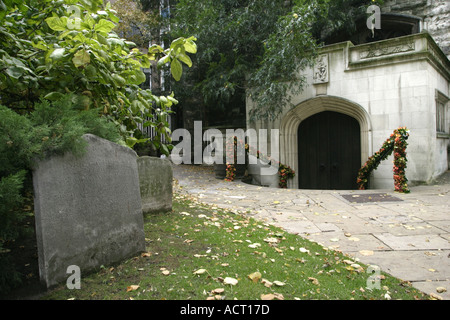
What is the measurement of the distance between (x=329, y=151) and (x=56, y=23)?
975cm

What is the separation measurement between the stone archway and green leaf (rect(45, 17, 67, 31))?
346 inches

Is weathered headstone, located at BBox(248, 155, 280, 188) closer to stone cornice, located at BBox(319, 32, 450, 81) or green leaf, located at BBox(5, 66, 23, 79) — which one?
stone cornice, located at BBox(319, 32, 450, 81)

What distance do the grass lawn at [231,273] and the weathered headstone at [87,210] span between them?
148 mm

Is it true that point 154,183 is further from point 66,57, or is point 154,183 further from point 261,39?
point 261,39

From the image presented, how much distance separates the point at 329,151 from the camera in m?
10.6

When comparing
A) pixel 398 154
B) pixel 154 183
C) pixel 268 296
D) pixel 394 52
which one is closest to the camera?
pixel 268 296

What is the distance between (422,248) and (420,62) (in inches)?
275

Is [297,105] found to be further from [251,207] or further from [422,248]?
[422,248]

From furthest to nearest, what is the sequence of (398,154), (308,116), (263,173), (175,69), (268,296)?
(308,116)
(263,173)
(398,154)
(175,69)
(268,296)

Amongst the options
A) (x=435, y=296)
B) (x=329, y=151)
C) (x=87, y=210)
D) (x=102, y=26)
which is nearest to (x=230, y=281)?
(x=87, y=210)

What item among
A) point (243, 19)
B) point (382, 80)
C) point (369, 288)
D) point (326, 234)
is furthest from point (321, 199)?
point (243, 19)

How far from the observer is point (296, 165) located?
11.0m

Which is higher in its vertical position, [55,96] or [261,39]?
[261,39]

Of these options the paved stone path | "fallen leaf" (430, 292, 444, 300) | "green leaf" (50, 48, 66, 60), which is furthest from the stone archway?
"green leaf" (50, 48, 66, 60)
